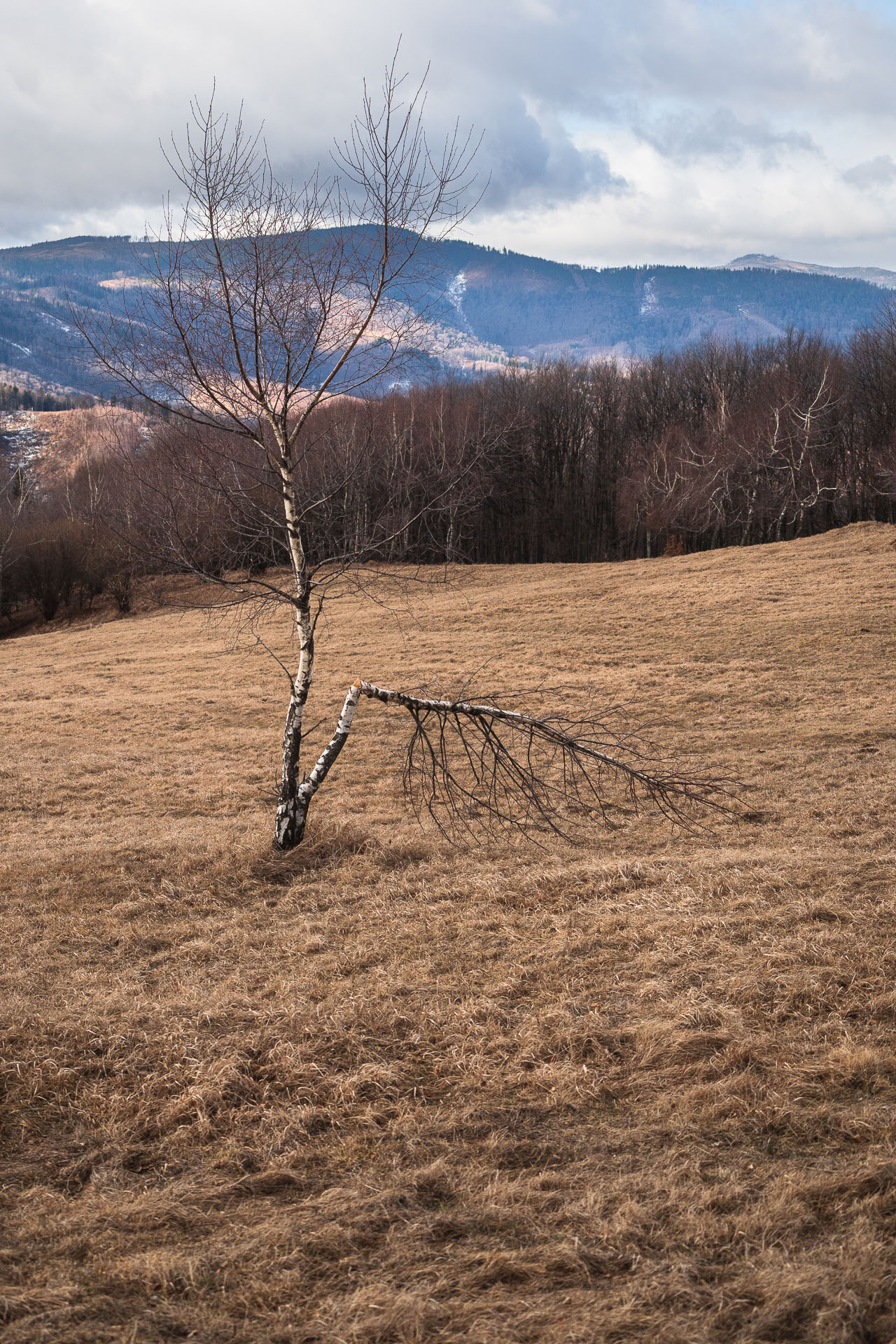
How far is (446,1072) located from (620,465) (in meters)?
56.6

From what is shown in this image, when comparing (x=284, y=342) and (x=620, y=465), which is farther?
(x=620, y=465)

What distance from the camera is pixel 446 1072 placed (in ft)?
17.5

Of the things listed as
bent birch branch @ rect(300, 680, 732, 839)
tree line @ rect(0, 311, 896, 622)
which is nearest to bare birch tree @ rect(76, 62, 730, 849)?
bent birch branch @ rect(300, 680, 732, 839)

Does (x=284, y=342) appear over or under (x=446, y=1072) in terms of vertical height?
over

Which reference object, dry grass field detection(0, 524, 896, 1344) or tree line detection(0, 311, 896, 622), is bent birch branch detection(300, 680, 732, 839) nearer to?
dry grass field detection(0, 524, 896, 1344)

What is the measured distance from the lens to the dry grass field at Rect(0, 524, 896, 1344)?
3.27m

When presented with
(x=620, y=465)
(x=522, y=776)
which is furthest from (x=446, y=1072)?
(x=620, y=465)

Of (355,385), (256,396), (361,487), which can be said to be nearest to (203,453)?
(256,396)

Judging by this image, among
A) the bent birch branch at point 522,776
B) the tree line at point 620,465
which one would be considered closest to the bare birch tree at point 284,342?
the bent birch branch at point 522,776

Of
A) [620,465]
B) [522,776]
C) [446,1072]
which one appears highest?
[620,465]

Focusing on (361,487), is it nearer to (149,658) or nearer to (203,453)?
(203,453)

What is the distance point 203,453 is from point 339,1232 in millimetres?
7157

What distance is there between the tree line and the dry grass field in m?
21.3

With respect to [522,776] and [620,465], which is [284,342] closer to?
[522,776]
